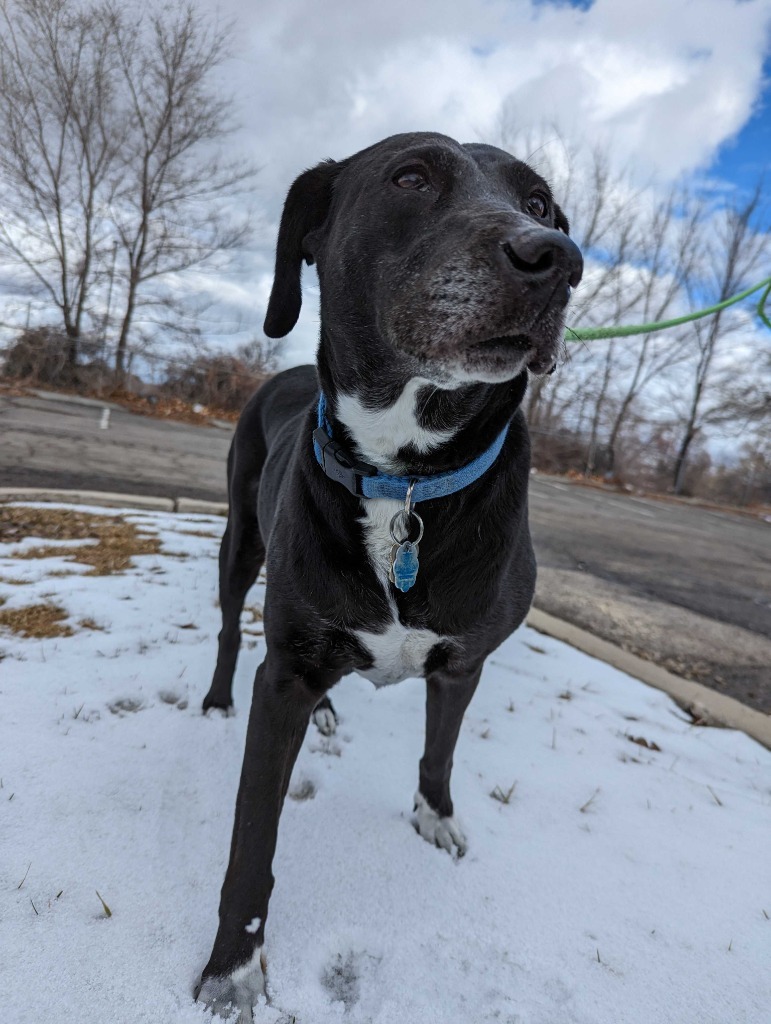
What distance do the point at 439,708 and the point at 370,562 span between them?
2.07 feet

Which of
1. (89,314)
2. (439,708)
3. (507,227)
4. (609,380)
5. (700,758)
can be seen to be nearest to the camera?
(507,227)

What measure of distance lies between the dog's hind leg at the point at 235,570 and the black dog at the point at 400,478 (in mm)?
849

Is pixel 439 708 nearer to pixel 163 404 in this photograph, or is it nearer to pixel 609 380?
pixel 163 404

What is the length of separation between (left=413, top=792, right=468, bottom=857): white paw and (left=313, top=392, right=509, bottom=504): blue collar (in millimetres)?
1048

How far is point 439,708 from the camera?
6.43 feet

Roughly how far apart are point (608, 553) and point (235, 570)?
556 cm

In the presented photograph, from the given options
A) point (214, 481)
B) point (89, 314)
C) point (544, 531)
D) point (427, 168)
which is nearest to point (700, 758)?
point (427, 168)

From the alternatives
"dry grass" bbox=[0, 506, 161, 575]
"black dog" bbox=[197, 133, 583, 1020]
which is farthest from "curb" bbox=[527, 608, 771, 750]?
"dry grass" bbox=[0, 506, 161, 575]

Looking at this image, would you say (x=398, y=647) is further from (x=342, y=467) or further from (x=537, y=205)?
(x=537, y=205)

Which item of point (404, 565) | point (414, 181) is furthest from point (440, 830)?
point (414, 181)

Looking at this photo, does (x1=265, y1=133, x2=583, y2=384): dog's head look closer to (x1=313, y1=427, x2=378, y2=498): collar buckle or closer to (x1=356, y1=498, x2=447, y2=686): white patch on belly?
(x1=313, y1=427, x2=378, y2=498): collar buckle

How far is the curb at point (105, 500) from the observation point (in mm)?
4996

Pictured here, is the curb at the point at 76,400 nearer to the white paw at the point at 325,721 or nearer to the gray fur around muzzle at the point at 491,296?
the white paw at the point at 325,721

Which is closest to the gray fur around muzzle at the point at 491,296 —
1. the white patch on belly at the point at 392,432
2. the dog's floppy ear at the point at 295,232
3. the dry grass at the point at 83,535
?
the white patch on belly at the point at 392,432
